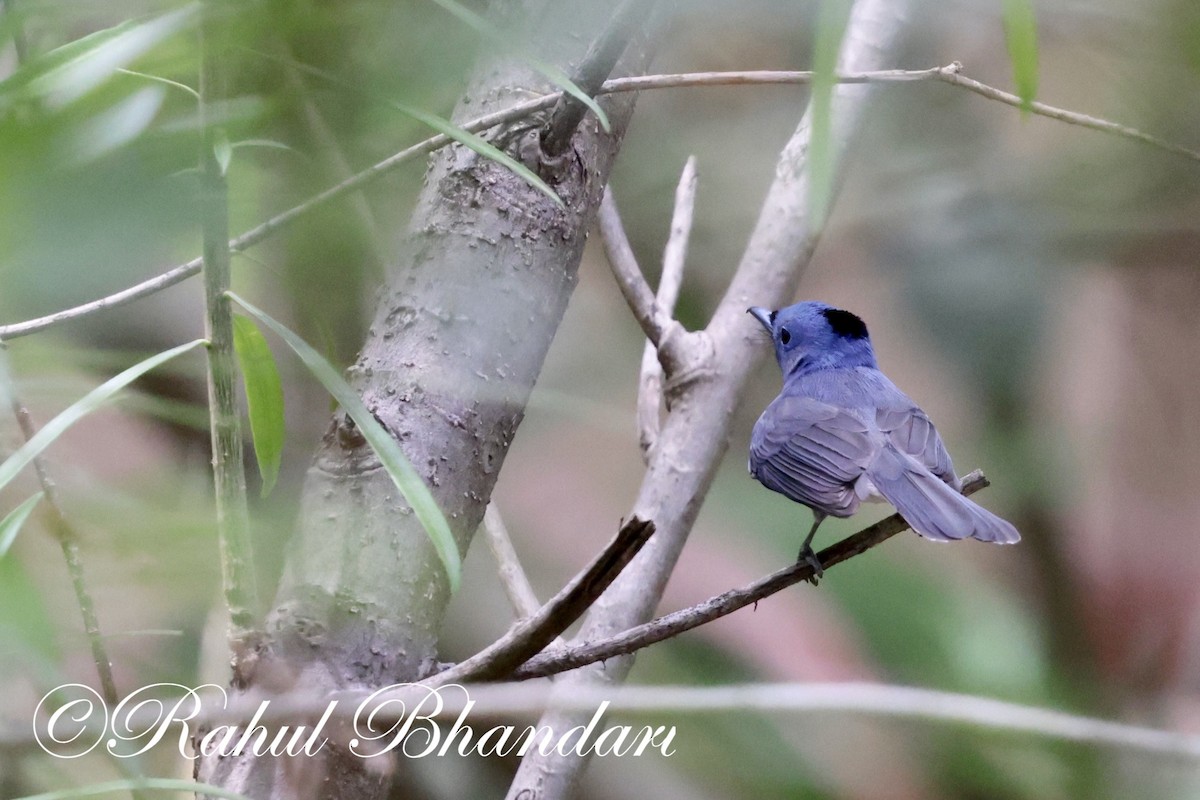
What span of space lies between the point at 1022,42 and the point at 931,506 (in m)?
0.61

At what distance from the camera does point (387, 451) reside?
1.28ft

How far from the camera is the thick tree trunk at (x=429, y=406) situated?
1.90 ft

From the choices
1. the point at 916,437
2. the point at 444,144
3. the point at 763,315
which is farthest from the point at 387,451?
the point at 763,315

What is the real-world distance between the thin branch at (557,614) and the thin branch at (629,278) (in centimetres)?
60

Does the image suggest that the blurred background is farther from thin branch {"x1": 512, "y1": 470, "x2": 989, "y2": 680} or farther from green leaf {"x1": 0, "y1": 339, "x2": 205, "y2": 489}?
thin branch {"x1": 512, "y1": 470, "x2": 989, "y2": 680}

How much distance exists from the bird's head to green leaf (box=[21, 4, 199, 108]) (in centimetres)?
97

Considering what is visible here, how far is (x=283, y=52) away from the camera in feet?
0.70

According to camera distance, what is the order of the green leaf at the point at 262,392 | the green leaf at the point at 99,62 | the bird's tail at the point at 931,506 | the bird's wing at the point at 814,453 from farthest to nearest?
the bird's wing at the point at 814,453 < the bird's tail at the point at 931,506 < the green leaf at the point at 262,392 < the green leaf at the point at 99,62

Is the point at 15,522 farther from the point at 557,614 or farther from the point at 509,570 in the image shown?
the point at 509,570

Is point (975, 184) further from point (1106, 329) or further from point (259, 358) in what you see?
point (259, 358)

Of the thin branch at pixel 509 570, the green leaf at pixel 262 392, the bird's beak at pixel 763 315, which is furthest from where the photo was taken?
the bird's beak at pixel 763 315

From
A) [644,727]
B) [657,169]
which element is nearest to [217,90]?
[644,727]

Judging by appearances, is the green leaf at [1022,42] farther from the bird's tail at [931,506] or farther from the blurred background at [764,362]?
the bird's tail at [931,506]

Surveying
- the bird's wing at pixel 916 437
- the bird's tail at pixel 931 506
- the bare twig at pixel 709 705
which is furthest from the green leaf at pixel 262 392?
the bird's wing at pixel 916 437
